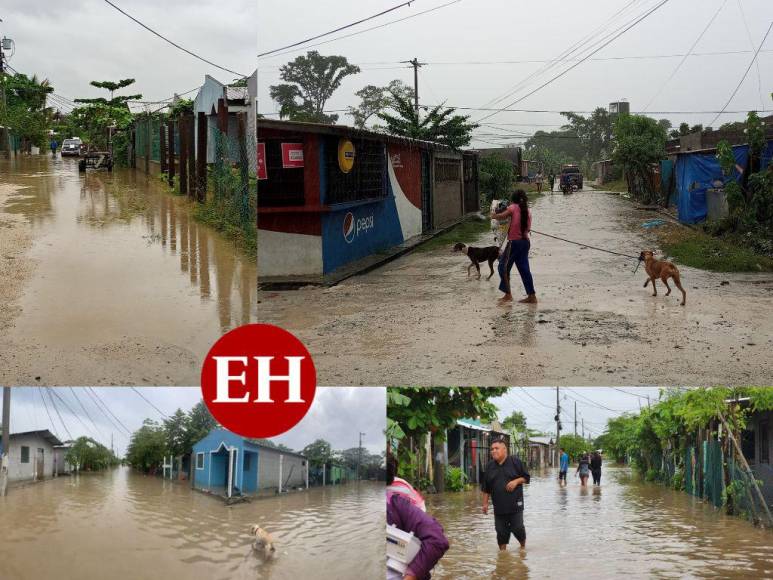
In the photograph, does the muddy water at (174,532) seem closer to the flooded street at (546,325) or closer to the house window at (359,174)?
the flooded street at (546,325)

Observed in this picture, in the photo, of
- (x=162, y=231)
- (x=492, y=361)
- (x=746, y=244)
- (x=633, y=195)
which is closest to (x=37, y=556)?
(x=492, y=361)

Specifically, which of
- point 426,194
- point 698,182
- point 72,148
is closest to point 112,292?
point 72,148

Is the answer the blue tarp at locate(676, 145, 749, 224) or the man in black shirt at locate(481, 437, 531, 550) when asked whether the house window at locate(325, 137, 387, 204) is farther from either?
the man in black shirt at locate(481, 437, 531, 550)

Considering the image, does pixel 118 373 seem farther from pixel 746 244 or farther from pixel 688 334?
pixel 746 244

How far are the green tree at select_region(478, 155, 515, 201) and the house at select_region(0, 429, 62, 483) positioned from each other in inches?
493

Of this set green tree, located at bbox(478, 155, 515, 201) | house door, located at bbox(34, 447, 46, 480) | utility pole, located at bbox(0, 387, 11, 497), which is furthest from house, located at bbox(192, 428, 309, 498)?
green tree, located at bbox(478, 155, 515, 201)

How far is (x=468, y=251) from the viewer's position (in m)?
9.51

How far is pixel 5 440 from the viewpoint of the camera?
3.71 m

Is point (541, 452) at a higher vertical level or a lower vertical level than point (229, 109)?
lower

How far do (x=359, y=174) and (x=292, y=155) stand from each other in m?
1.60

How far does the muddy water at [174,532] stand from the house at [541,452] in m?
2.65

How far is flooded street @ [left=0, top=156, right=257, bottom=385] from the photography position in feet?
16.2

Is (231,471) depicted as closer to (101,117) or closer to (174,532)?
(174,532)

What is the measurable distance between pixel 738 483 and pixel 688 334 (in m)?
1.27
